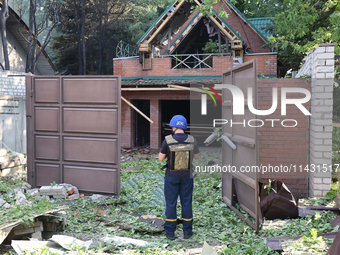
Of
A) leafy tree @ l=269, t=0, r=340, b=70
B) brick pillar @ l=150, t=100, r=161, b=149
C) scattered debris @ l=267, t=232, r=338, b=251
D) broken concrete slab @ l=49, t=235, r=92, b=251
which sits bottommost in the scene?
broken concrete slab @ l=49, t=235, r=92, b=251

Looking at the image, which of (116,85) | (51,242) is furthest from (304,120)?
(51,242)

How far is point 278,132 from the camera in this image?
21.1ft

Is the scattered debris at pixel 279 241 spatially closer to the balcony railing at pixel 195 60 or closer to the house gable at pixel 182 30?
the balcony railing at pixel 195 60

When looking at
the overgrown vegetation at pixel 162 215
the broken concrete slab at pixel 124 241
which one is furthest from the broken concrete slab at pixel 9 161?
the broken concrete slab at pixel 124 241

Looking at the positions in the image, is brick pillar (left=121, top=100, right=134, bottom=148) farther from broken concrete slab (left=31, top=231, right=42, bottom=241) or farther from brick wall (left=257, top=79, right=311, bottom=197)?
broken concrete slab (left=31, top=231, right=42, bottom=241)

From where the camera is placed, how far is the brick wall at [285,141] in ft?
20.7

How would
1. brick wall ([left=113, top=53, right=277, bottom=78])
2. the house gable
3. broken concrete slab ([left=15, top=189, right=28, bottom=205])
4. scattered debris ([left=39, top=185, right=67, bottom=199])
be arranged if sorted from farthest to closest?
the house gable → brick wall ([left=113, top=53, right=277, bottom=78]) → scattered debris ([left=39, top=185, right=67, bottom=199]) → broken concrete slab ([left=15, top=189, right=28, bottom=205])

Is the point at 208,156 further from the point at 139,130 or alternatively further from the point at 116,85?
the point at 116,85

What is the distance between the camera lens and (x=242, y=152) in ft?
18.3

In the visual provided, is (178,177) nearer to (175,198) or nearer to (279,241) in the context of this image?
(175,198)

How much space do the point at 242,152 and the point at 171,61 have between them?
418 inches

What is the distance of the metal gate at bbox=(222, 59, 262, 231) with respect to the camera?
198 inches

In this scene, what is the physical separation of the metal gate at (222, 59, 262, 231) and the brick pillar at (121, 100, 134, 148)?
30.6 feet

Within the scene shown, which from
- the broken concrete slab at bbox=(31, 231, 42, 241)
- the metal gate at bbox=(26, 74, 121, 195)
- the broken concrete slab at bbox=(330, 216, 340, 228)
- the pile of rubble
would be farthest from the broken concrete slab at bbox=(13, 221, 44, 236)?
the pile of rubble
